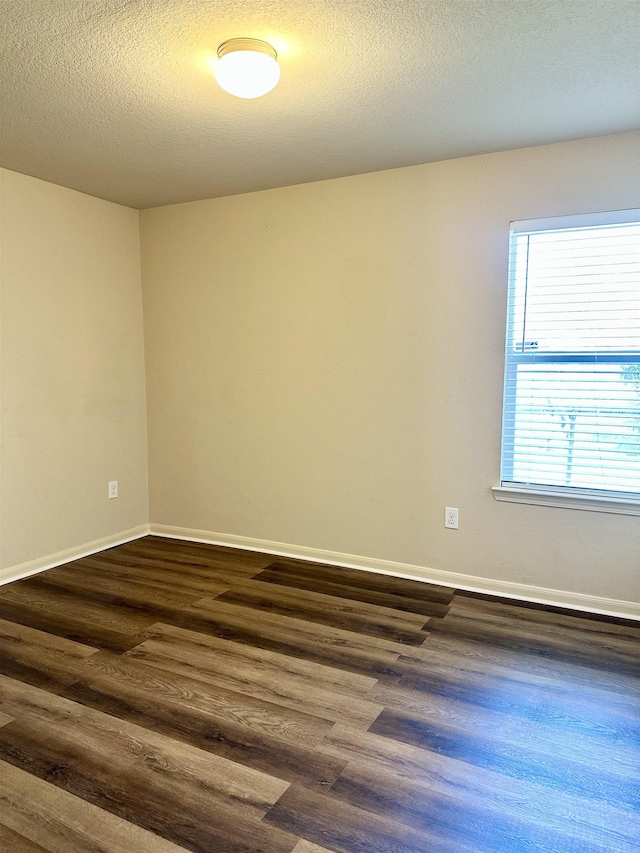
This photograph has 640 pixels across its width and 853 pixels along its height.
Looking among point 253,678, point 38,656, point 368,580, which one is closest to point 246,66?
point 253,678

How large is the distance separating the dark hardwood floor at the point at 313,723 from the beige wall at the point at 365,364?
44 cm

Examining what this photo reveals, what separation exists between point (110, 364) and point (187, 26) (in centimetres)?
253

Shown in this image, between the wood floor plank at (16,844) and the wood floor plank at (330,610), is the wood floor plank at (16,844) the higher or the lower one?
the lower one

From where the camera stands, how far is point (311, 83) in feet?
7.47

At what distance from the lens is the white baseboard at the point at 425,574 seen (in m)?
2.95

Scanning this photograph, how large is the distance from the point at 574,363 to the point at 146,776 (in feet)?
8.43

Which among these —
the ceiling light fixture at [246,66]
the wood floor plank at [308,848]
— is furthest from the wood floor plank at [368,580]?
the ceiling light fixture at [246,66]

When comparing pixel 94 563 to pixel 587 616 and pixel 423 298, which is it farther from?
pixel 587 616

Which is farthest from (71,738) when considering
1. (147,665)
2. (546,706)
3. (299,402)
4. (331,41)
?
(331,41)

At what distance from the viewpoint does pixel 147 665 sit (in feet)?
8.05

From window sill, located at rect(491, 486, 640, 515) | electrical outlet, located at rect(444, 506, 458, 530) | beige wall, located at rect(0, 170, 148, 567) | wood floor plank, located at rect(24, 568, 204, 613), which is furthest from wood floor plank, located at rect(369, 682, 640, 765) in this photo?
beige wall, located at rect(0, 170, 148, 567)

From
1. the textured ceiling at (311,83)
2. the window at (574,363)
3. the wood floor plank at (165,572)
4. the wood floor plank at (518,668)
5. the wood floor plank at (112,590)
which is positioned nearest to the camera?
the textured ceiling at (311,83)

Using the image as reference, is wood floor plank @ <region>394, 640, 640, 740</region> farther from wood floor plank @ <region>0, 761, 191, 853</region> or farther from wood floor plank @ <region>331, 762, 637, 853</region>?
wood floor plank @ <region>0, 761, 191, 853</region>

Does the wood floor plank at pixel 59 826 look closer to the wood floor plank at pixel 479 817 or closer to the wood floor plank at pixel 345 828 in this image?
the wood floor plank at pixel 345 828
